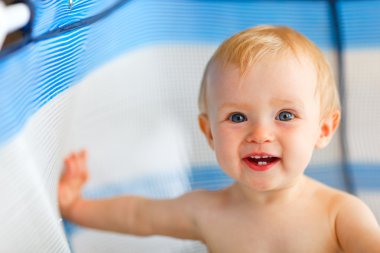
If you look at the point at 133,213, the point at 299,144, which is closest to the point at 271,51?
the point at 299,144

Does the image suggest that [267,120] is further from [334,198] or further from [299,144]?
[334,198]

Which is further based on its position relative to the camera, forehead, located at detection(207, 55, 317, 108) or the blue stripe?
forehead, located at detection(207, 55, 317, 108)

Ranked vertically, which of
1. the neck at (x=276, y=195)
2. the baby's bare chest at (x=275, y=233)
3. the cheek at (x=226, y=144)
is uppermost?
the cheek at (x=226, y=144)

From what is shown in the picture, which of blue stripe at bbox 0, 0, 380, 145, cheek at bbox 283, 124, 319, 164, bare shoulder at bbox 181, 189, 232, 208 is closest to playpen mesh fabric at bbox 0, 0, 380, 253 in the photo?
blue stripe at bbox 0, 0, 380, 145

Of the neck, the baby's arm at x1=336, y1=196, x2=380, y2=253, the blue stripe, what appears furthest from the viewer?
the neck

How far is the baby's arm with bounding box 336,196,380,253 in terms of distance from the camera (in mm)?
1063

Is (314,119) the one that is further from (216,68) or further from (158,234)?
(158,234)

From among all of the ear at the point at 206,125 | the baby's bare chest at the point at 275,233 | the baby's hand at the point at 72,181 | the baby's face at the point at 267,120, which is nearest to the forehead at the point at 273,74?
the baby's face at the point at 267,120

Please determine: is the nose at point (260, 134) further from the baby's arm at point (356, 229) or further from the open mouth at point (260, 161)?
the baby's arm at point (356, 229)

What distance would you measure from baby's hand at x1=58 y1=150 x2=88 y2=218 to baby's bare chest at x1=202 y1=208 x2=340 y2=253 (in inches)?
10.5

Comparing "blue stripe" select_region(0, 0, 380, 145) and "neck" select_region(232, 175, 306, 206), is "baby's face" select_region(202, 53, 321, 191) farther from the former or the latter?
"blue stripe" select_region(0, 0, 380, 145)

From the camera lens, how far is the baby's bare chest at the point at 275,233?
3.79 ft

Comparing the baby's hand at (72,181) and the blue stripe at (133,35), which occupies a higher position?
the blue stripe at (133,35)

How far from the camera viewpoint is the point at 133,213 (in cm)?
130
